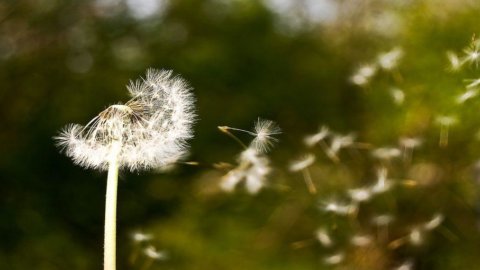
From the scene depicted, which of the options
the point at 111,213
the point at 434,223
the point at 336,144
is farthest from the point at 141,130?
the point at 434,223

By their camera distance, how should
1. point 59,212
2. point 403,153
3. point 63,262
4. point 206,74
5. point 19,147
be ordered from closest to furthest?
point 403,153, point 63,262, point 59,212, point 19,147, point 206,74

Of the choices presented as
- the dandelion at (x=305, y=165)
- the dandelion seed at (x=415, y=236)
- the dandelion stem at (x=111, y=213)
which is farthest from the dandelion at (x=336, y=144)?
the dandelion stem at (x=111, y=213)

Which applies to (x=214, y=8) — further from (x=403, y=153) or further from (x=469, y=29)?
(x=403, y=153)

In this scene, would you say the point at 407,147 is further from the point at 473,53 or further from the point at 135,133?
the point at 135,133

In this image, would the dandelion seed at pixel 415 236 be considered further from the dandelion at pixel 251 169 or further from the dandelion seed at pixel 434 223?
the dandelion at pixel 251 169

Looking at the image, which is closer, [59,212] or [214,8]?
[59,212]

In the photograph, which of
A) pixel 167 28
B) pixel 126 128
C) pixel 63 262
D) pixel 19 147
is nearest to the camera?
pixel 126 128

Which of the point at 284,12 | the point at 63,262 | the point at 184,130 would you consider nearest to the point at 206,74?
the point at 284,12
